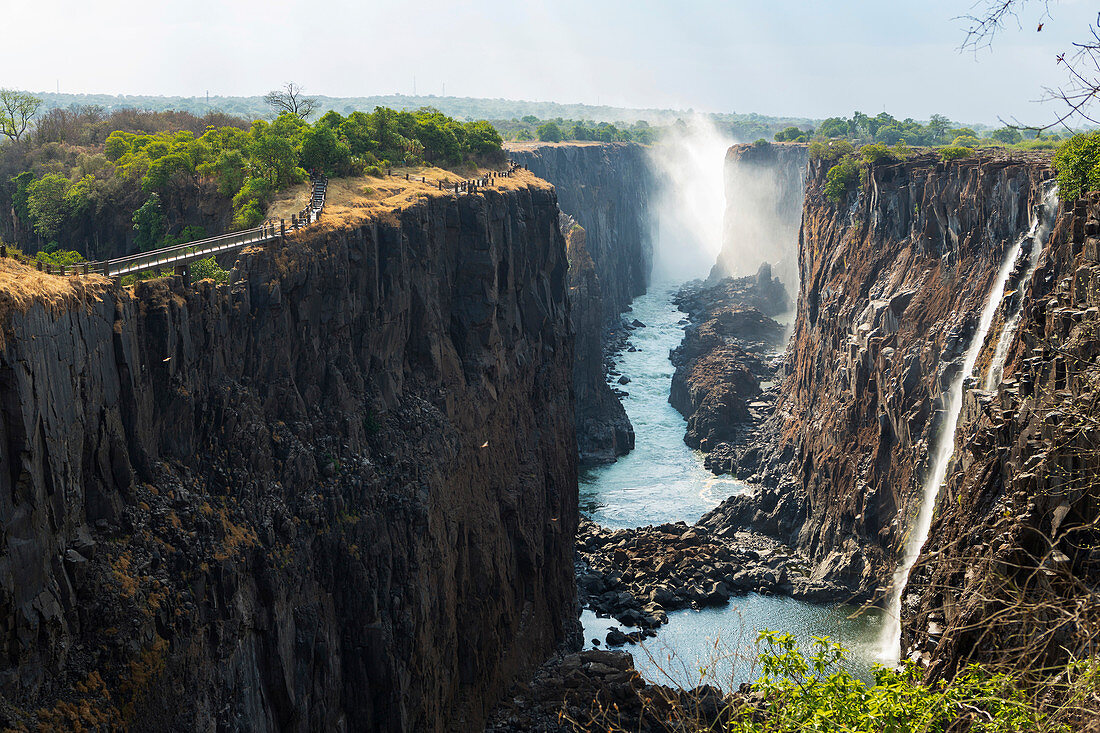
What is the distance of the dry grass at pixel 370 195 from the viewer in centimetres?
5125

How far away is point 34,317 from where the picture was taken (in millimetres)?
28328

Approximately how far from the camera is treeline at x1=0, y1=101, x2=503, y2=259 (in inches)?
2063

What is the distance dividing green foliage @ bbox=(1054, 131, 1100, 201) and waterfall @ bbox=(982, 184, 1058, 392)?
237 centimetres

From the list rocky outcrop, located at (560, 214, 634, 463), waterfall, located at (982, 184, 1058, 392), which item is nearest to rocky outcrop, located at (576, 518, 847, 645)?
rocky outcrop, located at (560, 214, 634, 463)

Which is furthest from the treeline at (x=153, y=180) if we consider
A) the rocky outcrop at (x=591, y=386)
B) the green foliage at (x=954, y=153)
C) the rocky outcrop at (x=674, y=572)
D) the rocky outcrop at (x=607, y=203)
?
the rocky outcrop at (x=607, y=203)

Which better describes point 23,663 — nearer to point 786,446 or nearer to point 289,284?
point 289,284

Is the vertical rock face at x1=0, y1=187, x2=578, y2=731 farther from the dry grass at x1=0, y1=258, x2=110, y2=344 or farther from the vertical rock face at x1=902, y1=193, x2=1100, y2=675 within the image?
the vertical rock face at x1=902, y1=193, x2=1100, y2=675

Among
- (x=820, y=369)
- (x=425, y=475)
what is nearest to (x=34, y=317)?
(x=425, y=475)

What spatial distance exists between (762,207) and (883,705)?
15969cm

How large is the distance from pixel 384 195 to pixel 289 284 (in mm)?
16709

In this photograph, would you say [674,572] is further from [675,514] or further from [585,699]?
[585,699]

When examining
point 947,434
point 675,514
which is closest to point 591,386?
point 675,514

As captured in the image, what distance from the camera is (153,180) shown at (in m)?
52.5

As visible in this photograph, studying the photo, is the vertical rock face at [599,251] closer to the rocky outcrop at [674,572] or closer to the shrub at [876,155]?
the rocky outcrop at [674,572]
